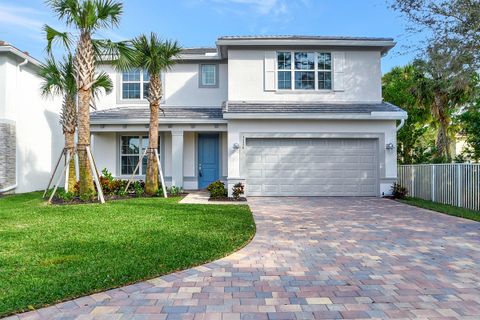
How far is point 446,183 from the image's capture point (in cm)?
1179

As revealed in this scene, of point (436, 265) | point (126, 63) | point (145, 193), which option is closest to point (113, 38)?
point (126, 63)

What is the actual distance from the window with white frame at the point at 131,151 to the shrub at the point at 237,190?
539 centimetres

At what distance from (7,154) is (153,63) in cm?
776

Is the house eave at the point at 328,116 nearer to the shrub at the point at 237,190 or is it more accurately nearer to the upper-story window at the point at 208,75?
the shrub at the point at 237,190

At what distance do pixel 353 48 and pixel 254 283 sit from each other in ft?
42.8

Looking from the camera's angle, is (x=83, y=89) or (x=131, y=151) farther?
(x=131, y=151)

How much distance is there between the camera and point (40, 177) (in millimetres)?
17531

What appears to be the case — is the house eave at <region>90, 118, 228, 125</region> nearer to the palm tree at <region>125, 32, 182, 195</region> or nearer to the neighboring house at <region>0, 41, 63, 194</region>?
the palm tree at <region>125, 32, 182, 195</region>

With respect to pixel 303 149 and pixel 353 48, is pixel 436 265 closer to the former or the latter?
pixel 303 149

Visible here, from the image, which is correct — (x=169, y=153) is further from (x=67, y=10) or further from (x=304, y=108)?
(x=67, y=10)

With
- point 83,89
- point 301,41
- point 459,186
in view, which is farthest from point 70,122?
point 459,186

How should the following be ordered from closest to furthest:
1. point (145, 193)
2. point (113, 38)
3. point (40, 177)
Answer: point (113, 38) < point (145, 193) < point (40, 177)

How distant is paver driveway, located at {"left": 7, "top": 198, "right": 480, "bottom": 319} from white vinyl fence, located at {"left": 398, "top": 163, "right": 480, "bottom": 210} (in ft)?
12.6

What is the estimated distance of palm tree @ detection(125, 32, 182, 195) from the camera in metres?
12.5
